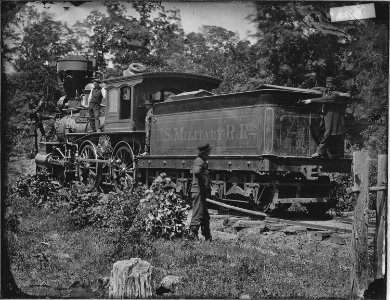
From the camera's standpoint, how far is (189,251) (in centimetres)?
764

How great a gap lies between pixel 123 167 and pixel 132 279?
626 centimetres

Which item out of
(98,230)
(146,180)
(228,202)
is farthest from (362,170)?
(146,180)

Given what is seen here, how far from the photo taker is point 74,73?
1267 centimetres

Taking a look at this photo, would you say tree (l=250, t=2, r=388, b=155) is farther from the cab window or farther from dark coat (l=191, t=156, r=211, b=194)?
the cab window

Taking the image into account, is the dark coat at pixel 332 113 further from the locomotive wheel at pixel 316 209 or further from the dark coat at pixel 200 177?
the dark coat at pixel 200 177

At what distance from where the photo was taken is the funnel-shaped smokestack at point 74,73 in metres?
10.8

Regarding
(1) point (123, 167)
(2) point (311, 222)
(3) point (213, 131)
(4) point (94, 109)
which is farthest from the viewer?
(4) point (94, 109)

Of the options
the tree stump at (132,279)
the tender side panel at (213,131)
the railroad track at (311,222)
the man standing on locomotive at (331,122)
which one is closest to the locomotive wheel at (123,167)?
the tender side panel at (213,131)

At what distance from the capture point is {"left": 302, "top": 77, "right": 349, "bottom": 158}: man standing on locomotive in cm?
929

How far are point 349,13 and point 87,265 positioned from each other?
182 inches

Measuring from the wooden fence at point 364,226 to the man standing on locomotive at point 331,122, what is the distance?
292cm

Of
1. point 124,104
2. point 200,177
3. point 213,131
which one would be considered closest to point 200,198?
point 200,177

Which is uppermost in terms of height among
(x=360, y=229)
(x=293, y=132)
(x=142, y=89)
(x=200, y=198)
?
(x=142, y=89)

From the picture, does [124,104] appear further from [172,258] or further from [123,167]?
[172,258]
